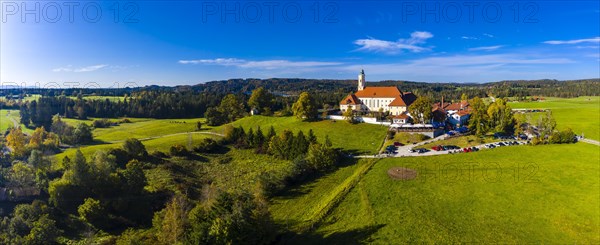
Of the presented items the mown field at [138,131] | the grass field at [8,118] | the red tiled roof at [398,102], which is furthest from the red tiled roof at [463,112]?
the grass field at [8,118]

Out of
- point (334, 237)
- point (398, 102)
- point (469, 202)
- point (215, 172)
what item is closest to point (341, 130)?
point (398, 102)

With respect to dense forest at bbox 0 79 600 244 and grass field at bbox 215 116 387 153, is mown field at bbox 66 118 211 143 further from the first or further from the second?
grass field at bbox 215 116 387 153

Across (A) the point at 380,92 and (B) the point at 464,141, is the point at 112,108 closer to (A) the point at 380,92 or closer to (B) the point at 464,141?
(A) the point at 380,92

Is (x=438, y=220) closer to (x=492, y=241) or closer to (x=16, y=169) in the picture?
(x=492, y=241)

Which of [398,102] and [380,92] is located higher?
[380,92]

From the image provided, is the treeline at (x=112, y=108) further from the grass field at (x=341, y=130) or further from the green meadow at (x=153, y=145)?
the grass field at (x=341, y=130)

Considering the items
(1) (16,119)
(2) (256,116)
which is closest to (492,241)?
(2) (256,116)
